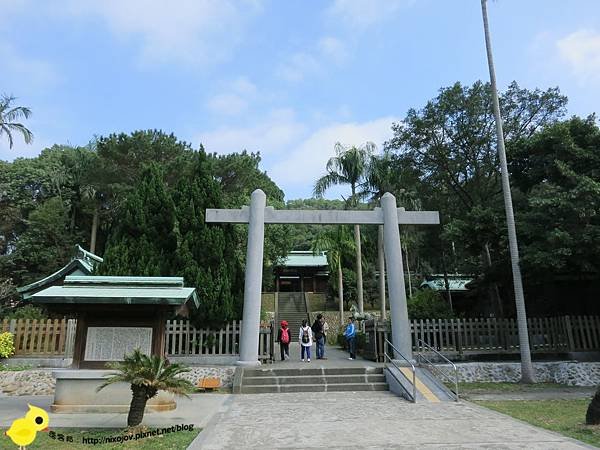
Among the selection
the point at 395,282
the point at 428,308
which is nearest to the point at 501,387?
the point at 395,282

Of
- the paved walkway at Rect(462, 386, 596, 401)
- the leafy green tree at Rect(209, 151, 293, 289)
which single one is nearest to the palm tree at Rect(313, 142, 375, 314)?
the leafy green tree at Rect(209, 151, 293, 289)

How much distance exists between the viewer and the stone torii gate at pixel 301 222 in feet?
45.6

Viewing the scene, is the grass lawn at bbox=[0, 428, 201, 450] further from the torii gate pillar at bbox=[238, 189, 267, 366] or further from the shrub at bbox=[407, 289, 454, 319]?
the shrub at bbox=[407, 289, 454, 319]

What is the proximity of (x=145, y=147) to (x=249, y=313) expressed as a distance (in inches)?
663

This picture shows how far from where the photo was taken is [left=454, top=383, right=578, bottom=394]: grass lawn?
478 inches

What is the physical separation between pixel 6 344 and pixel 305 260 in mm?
30535

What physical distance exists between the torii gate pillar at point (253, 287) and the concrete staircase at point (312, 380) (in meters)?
0.81

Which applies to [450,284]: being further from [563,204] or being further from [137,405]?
[137,405]

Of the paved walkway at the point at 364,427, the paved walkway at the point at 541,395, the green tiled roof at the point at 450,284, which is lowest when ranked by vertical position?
the paved walkway at the point at 541,395

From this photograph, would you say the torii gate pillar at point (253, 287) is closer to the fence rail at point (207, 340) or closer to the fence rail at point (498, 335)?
the fence rail at point (207, 340)

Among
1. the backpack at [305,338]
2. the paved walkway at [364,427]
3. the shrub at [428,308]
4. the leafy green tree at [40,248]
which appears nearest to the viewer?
the paved walkway at [364,427]

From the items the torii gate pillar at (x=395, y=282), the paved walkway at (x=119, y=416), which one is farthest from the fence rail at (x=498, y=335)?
the paved walkway at (x=119, y=416)

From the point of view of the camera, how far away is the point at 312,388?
12234 millimetres

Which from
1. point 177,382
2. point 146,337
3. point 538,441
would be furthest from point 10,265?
point 538,441
